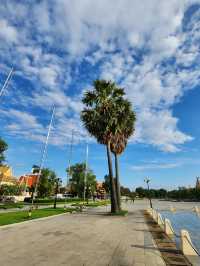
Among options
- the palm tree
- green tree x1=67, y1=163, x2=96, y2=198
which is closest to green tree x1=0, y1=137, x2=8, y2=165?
the palm tree

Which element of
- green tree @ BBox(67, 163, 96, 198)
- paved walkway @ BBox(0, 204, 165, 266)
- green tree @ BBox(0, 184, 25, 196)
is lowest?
paved walkway @ BBox(0, 204, 165, 266)

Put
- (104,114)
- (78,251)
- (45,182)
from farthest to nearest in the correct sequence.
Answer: (45,182), (104,114), (78,251)

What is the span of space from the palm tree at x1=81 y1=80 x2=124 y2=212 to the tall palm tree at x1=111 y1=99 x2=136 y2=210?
2.19 ft

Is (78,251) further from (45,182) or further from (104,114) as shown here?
(45,182)

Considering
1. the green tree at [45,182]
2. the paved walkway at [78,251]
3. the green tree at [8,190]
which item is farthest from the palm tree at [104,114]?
the green tree at [8,190]

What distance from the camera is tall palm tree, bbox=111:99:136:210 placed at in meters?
30.8

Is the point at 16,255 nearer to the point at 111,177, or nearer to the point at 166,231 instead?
the point at 166,231

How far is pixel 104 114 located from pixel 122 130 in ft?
11.5

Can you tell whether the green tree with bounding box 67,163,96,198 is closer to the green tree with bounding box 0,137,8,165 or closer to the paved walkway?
the green tree with bounding box 0,137,8,165

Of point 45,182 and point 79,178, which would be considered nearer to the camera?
point 45,182

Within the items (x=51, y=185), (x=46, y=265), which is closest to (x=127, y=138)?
(x=46, y=265)

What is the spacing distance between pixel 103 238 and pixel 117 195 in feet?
57.5

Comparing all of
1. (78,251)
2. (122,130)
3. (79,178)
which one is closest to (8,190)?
(79,178)

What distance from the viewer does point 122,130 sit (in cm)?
3278
